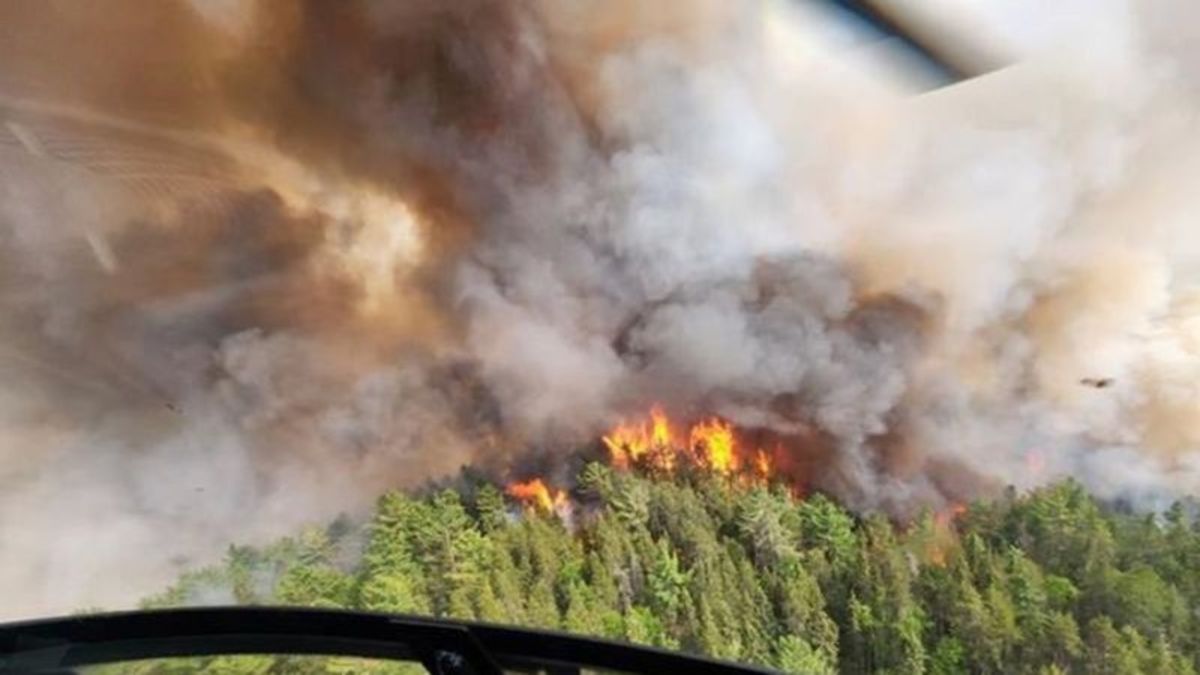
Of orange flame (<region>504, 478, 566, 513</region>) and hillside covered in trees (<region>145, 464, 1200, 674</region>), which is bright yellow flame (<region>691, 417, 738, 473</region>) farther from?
orange flame (<region>504, 478, 566, 513</region>)

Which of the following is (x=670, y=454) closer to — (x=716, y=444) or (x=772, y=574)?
(x=716, y=444)

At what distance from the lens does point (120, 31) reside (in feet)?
11.4

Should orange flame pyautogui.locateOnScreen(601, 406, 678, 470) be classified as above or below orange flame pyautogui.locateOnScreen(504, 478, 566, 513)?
above

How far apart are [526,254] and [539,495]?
0.69 m

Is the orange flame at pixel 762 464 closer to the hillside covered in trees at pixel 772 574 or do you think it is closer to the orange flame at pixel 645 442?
the hillside covered in trees at pixel 772 574

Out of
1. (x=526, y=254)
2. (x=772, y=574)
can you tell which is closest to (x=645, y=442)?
(x=772, y=574)

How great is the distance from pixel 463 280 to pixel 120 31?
1.30 metres

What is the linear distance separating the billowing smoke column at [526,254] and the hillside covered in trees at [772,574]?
10cm

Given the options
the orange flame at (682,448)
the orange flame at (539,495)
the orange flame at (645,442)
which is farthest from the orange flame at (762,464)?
the orange flame at (539,495)

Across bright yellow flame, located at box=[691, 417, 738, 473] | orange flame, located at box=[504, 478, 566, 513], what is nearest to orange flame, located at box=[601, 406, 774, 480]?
bright yellow flame, located at box=[691, 417, 738, 473]

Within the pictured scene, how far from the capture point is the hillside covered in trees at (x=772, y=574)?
2785 millimetres

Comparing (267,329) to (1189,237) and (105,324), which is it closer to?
(105,324)

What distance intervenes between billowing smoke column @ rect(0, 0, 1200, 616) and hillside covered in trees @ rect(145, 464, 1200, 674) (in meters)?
0.10

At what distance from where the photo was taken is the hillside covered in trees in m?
2.79
